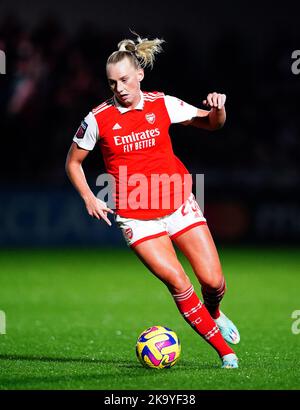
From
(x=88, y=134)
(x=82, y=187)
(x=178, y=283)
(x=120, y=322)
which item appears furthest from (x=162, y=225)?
(x=120, y=322)

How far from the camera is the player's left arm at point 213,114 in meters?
6.34

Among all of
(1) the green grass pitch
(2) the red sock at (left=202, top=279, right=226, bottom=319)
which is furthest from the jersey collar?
(1) the green grass pitch

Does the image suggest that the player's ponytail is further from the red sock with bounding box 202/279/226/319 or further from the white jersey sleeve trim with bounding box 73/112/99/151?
the red sock with bounding box 202/279/226/319

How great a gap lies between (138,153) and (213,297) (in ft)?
4.48

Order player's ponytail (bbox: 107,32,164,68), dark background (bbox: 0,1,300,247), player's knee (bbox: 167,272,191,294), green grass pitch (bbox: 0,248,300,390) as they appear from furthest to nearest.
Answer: dark background (bbox: 0,1,300,247) < player's ponytail (bbox: 107,32,164,68) < player's knee (bbox: 167,272,191,294) < green grass pitch (bbox: 0,248,300,390)

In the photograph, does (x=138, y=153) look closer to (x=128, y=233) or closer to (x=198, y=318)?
(x=128, y=233)

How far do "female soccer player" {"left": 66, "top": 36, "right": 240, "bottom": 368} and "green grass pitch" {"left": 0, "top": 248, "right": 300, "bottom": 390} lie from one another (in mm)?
613

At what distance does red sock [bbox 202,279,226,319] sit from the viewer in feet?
21.8

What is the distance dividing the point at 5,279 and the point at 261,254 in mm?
6112

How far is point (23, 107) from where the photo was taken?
2016cm

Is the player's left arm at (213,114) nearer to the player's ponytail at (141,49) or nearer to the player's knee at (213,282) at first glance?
the player's ponytail at (141,49)

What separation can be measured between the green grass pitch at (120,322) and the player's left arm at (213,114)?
1930 mm
